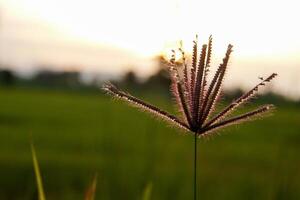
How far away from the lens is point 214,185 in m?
15.6

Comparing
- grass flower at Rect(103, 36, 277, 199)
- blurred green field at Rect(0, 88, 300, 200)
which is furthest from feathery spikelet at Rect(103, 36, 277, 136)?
blurred green field at Rect(0, 88, 300, 200)

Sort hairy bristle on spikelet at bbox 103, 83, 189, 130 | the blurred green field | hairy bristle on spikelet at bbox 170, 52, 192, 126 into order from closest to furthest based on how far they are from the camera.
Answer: hairy bristle on spikelet at bbox 103, 83, 189, 130 < hairy bristle on spikelet at bbox 170, 52, 192, 126 < the blurred green field

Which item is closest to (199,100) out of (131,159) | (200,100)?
(200,100)

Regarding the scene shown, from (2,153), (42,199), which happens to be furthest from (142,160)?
(42,199)

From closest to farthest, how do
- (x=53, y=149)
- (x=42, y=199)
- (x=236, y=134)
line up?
(x=42, y=199)
(x=53, y=149)
(x=236, y=134)

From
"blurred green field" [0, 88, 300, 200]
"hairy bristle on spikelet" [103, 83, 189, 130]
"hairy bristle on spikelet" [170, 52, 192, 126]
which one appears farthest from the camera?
"blurred green field" [0, 88, 300, 200]

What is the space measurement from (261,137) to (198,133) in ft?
96.6

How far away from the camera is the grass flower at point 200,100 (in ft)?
4.33

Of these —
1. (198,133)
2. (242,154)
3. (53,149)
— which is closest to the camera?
(198,133)

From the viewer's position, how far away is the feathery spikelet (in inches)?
52.0

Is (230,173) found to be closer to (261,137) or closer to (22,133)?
(22,133)

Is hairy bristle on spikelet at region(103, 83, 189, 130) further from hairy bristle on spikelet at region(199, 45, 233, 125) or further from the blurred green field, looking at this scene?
the blurred green field

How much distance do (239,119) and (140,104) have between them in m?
0.21

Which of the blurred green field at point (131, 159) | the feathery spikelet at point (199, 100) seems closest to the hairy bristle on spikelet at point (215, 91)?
the feathery spikelet at point (199, 100)
